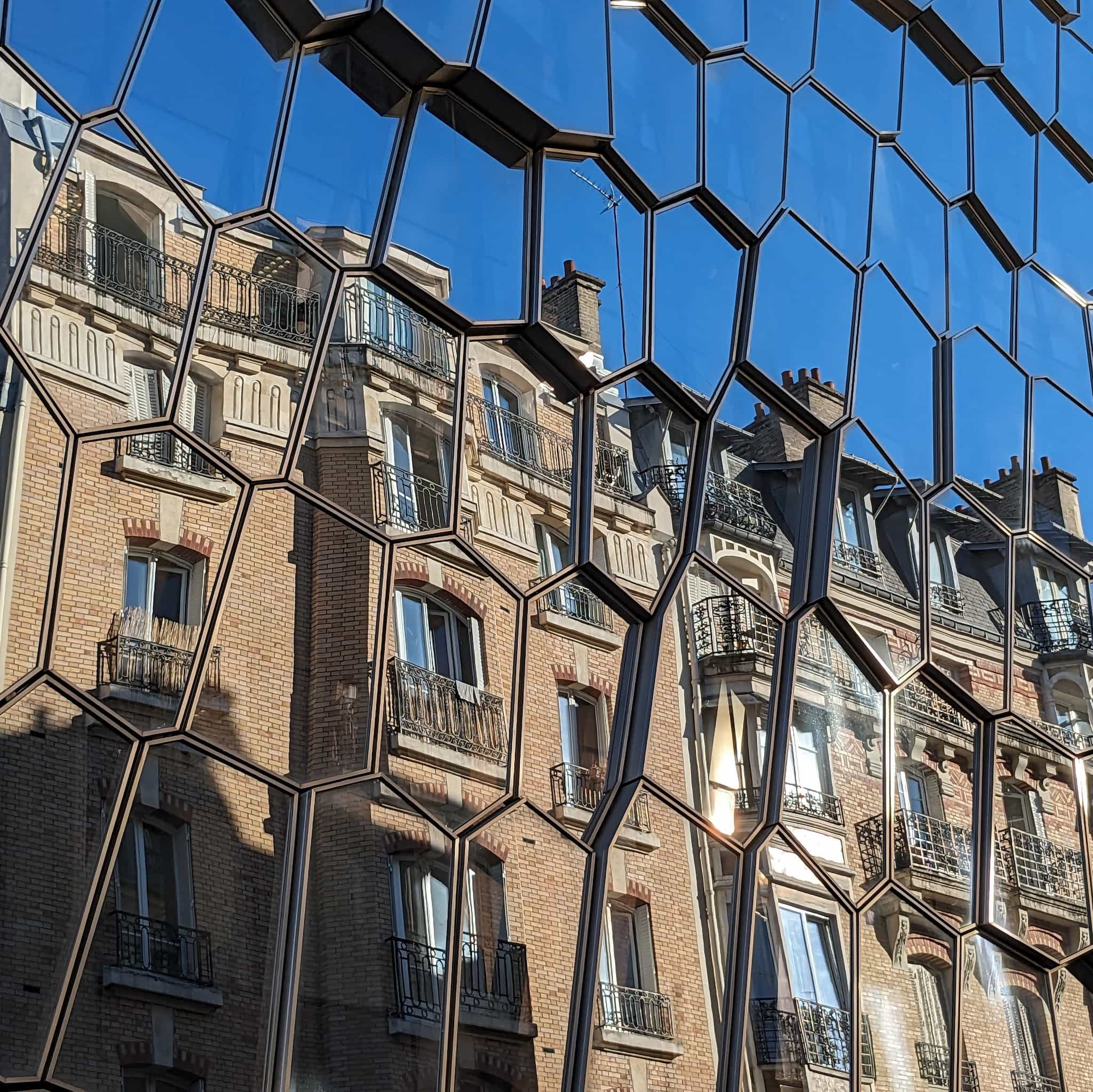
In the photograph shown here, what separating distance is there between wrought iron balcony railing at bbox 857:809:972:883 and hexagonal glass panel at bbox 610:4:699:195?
1789mm

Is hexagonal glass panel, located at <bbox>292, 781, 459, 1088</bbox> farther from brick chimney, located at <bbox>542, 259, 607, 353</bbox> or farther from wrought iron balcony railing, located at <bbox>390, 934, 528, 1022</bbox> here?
brick chimney, located at <bbox>542, 259, 607, 353</bbox>

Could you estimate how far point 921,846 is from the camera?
379 cm

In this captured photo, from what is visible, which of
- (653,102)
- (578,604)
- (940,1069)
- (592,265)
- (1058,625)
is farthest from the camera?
(1058,625)

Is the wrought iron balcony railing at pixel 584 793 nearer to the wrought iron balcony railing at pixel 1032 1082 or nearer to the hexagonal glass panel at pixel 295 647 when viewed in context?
the hexagonal glass panel at pixel 295 647

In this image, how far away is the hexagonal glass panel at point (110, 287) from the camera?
2.69 meters

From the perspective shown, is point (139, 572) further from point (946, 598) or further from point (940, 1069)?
point (946, 598)

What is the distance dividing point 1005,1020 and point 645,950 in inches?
47.0

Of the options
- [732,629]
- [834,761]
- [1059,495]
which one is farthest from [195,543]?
[1059,495]

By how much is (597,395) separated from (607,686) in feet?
2.42

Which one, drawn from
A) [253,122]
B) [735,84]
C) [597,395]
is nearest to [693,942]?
[597,395]

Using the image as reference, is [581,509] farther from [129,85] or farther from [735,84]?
[735,84]

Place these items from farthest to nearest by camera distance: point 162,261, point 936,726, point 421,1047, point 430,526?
point 936,726
point 430,526
point 162,261
point 421,1047

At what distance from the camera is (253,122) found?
3.29 meters

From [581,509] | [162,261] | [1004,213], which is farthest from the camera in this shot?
[1004,213]
